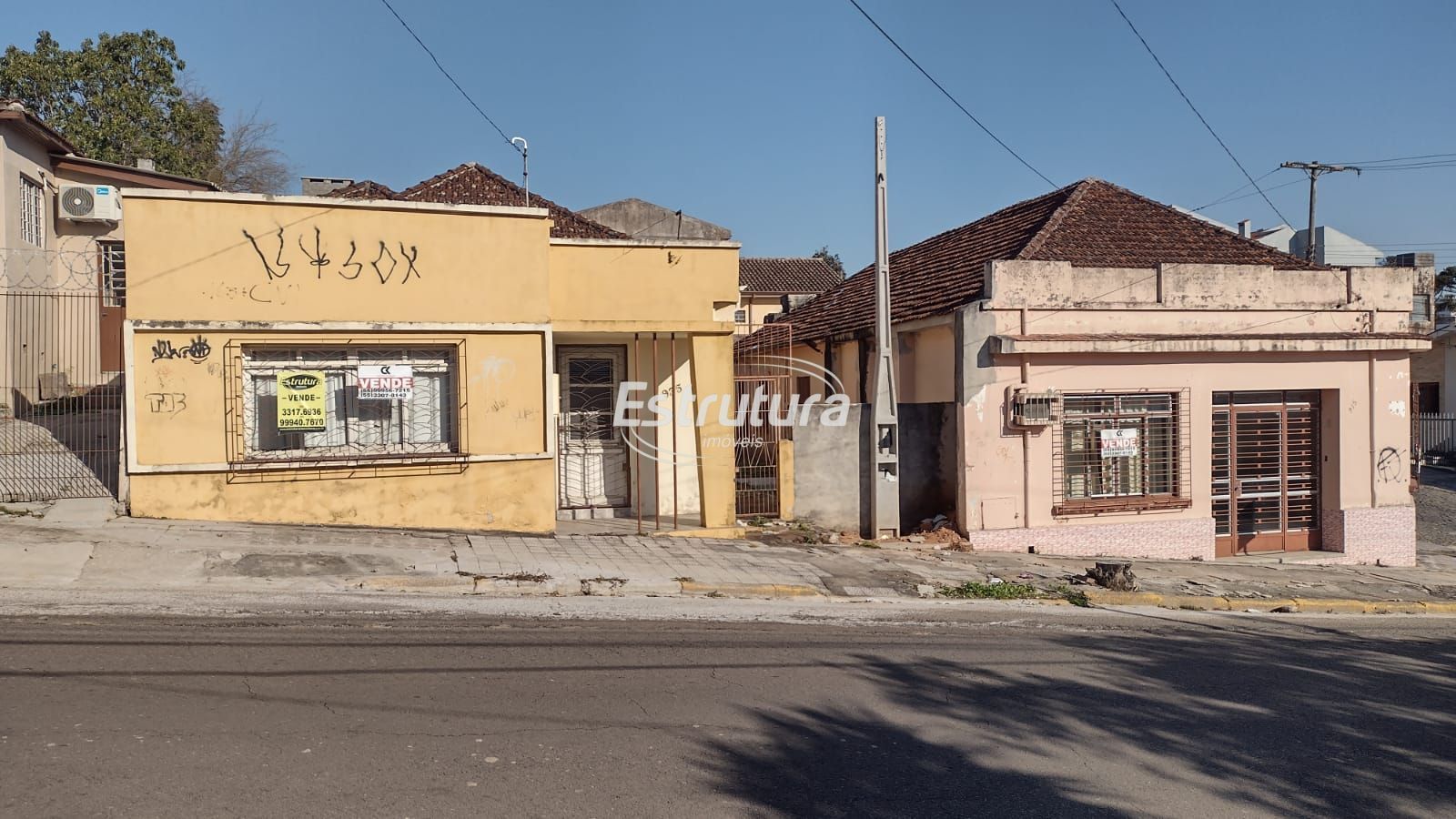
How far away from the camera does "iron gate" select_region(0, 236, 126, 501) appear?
11.6 metres

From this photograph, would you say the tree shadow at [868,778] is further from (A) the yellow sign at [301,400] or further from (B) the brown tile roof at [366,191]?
(B) the brown tile roof at [366,191]

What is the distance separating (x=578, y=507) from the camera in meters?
14.9

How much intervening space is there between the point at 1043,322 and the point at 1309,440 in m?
5.31

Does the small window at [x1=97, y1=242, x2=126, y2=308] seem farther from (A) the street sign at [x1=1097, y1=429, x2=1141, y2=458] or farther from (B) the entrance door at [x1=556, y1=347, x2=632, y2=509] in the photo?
(A) the street sign at [x1=1097, y1=429, x2=1141, y2=458]

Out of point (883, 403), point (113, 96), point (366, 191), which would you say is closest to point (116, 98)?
point (113, 96)

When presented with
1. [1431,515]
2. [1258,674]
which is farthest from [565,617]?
[1431,515]

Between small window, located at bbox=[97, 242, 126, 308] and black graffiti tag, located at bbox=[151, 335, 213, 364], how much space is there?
1.93 ft

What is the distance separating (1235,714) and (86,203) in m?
17.5

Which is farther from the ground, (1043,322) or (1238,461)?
(1043,322)

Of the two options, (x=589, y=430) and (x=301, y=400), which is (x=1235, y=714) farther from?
(x=301, y=400)

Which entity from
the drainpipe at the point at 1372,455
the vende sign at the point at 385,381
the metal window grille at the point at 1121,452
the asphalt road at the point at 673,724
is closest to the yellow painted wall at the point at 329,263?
the vende sign at the point at 385,381

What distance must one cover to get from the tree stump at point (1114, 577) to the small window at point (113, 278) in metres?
11.5

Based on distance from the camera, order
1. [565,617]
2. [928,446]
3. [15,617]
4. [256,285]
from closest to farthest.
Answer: [15,617] < [565,617] < [256,285] < [928,446]

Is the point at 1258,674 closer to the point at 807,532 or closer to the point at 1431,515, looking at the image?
the point at 807,532
